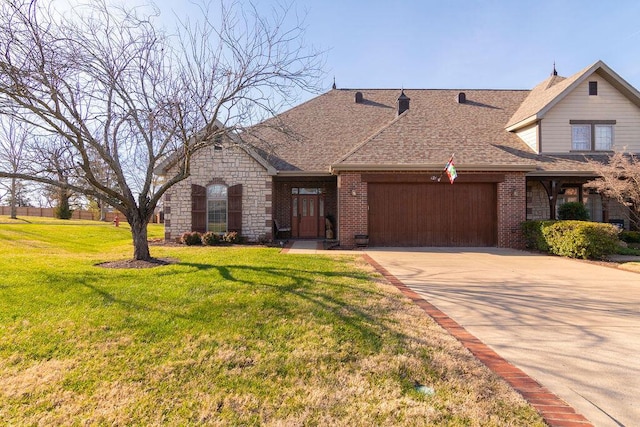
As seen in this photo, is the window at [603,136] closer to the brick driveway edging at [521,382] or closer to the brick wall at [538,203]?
the brick wall at [538,203]

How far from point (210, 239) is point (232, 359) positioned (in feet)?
33.9

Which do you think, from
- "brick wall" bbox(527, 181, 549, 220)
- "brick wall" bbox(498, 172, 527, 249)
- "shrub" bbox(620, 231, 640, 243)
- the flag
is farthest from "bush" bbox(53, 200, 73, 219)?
"shrub" bbox(620, 231, 640, 243)

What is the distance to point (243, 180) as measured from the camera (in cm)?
1400

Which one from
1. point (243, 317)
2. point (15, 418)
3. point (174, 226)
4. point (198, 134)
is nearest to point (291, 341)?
point (243, 317)

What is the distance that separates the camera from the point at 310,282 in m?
6.30

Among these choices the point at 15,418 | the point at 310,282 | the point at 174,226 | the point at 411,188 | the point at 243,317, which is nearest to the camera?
the point at 15,418

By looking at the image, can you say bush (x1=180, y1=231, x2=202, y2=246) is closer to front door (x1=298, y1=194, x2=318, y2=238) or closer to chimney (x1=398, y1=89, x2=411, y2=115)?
front door (x1=298, y1=194, x2=318, y2=238)

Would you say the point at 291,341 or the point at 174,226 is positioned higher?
the point at 174,226

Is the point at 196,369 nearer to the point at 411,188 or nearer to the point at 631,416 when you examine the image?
the point at 631,416

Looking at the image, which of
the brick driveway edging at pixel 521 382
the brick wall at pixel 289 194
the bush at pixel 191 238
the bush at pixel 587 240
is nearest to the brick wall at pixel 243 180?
the bush at pixel 191 238

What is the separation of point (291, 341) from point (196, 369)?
104 centimetres

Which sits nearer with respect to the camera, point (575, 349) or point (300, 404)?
point (300, 404)

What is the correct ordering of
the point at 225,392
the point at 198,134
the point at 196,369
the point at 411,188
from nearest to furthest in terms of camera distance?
the point at 225,392
the point at 196,369
the point at 198,134
the point at 411,188

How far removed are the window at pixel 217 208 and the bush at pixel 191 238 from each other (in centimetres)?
91
